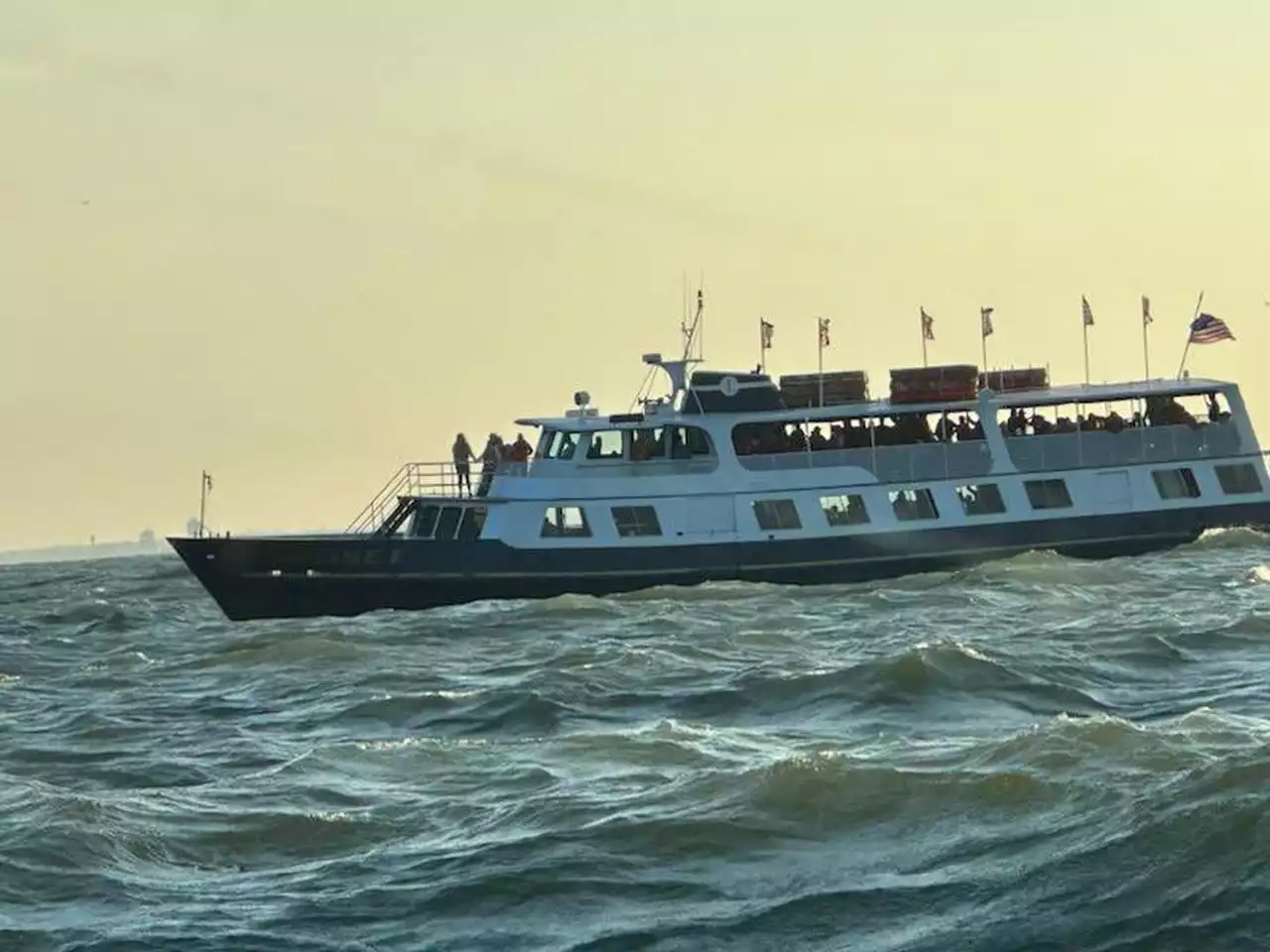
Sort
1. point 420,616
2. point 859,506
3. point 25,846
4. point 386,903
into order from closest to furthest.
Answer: point 386,903, point 25,846, point 420,616, point 859,506

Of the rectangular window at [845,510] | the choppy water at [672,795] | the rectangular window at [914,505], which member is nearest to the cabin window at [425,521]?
the rectangular window at [845,510]

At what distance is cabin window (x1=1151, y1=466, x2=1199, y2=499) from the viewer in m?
49.8

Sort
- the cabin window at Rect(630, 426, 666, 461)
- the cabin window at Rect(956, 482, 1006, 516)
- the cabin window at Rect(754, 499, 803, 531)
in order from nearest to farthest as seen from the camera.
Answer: the cabin window at Rect(630, 426, 666, 461), the cabin window at Rect(754, 499, 803, 531), the cabin window at Rect(956, 482, 1006, 516)

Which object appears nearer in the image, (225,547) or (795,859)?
(795,859)

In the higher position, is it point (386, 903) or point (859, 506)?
point (859, 506)

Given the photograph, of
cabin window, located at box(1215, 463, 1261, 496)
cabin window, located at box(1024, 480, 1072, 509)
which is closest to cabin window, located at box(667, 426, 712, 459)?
cabin window, located at box(1024, 480, 1072, 509)

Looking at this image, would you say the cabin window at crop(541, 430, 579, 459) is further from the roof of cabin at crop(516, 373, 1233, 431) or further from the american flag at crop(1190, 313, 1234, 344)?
the american flag at crop(1190, 313, 1234, 344)

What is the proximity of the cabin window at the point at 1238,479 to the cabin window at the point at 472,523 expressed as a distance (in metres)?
17.6

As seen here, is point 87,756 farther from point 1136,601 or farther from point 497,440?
point 497,440

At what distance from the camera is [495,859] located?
54.8 feet

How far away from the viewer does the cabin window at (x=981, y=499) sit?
160 feet

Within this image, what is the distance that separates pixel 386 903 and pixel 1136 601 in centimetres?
2353

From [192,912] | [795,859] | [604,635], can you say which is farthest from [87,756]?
[604,635]

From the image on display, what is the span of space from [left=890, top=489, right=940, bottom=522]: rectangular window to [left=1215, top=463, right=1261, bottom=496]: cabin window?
23.9 feet
